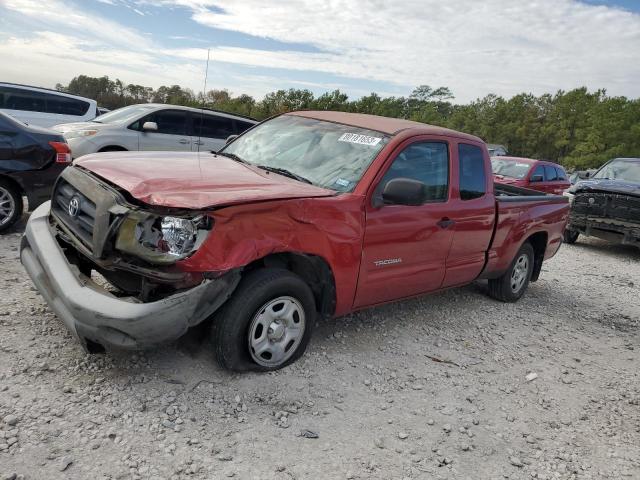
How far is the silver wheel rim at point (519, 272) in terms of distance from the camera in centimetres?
627

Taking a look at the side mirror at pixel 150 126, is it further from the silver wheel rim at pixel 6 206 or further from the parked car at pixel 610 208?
the parked car at pixel 610 208

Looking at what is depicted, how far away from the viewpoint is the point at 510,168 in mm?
14414

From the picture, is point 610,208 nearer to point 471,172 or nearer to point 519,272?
point 519,272


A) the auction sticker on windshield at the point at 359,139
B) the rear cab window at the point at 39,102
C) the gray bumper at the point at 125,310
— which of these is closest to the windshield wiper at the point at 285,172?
the auction sticker on windshield at the point at 359,139

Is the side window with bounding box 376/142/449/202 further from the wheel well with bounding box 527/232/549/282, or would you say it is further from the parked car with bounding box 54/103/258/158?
the parked car with bounding box 54/103/258/158

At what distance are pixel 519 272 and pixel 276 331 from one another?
3.91 meters

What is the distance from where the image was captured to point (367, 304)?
4.17m

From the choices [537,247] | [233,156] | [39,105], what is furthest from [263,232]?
[39,105]

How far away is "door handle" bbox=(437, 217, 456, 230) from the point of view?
179 inches

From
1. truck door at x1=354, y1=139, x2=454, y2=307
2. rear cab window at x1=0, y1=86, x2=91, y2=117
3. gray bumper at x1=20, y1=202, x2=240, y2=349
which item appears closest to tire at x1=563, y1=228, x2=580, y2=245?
truck door at x1=354, y1=139, x2=454, y2=307

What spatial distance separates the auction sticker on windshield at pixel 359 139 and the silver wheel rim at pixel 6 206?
398cm

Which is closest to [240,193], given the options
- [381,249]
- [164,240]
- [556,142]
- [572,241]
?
[164,240]

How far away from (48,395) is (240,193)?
162cm

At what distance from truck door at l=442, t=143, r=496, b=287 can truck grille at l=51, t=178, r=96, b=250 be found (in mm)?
2978
